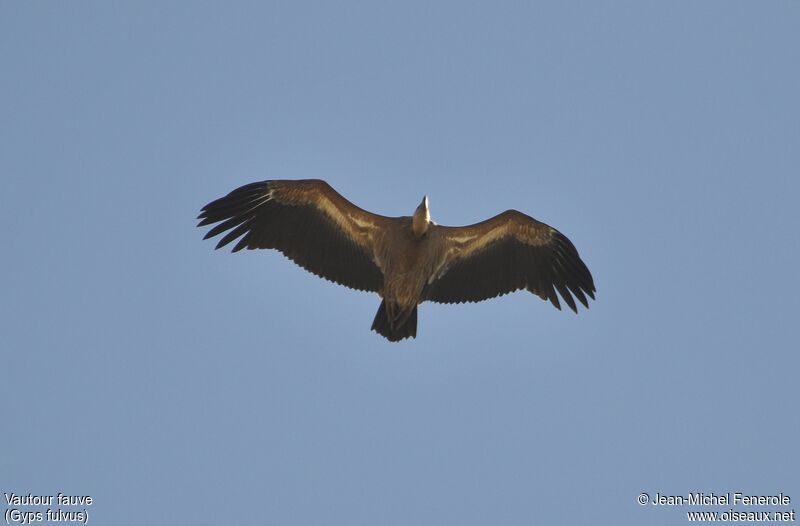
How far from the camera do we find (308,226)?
1196 cm

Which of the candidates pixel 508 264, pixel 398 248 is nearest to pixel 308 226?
pixel 398 248

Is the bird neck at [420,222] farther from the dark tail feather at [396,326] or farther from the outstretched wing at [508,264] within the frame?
the dark tail feather at [396,326]

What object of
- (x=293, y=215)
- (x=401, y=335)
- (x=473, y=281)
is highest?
(x=293, y=215)

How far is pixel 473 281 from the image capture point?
1218 cm

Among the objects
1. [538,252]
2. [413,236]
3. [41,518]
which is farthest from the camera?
[538,252]

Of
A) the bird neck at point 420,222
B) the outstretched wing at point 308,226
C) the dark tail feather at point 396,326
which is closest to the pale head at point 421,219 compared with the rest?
the bird neck at point 420,222

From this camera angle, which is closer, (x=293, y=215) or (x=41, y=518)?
(x=41, y=518)

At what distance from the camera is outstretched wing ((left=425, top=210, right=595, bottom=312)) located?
1213cm

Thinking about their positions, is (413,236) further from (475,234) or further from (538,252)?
(538,252)

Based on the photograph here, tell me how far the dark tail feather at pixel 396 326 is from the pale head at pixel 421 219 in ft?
3.68

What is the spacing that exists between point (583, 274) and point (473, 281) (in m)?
1.61

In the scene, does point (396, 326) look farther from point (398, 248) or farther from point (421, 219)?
point (421, 219)

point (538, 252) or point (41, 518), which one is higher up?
point (538, 252)

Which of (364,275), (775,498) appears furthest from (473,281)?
(775,498)
